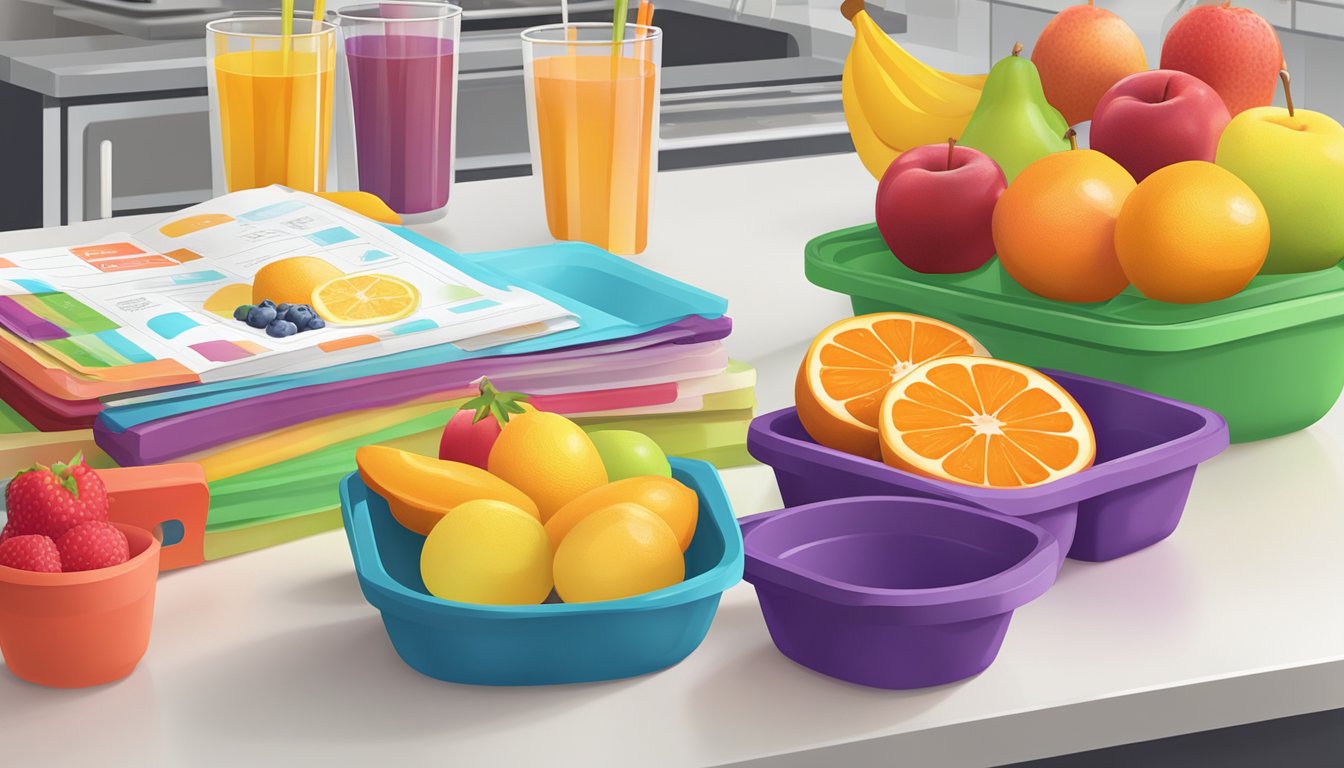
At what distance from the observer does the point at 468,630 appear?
68 cm

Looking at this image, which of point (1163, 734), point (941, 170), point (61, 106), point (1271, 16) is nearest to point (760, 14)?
point (1271, 16)

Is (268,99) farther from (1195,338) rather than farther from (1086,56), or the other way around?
(1195,338)

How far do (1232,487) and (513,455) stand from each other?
0.45m

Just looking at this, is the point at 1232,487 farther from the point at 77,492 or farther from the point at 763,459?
the point at 77,492

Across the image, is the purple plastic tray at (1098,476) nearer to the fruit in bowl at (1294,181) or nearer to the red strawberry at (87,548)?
the fruit in bowl at (1294,181)

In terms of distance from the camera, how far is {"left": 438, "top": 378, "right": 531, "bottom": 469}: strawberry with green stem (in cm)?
79

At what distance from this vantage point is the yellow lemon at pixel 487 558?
0.69 meters

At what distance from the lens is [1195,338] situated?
920 mm

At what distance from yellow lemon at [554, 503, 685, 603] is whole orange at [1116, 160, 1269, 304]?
0.40 meters

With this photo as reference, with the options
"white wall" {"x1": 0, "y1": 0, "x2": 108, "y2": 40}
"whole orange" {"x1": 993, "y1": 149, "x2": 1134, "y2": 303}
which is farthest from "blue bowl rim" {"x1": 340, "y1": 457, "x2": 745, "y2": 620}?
"white wall" {"x1": 0, "y1": 0, "x2": 108, "y2": 40}

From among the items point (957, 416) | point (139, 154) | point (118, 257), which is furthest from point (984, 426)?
point (139, 154)

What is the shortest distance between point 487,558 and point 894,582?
198 mm

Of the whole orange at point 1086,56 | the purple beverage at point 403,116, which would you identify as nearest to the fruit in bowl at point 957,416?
the whole orange at point 1086,56

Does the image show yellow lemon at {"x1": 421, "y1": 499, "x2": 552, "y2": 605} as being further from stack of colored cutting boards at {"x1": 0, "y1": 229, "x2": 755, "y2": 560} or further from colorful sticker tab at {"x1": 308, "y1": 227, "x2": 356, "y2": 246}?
colorful sticker tab at {"x1": 308, "y1": 227, "x2": 356, "y2": 246}
